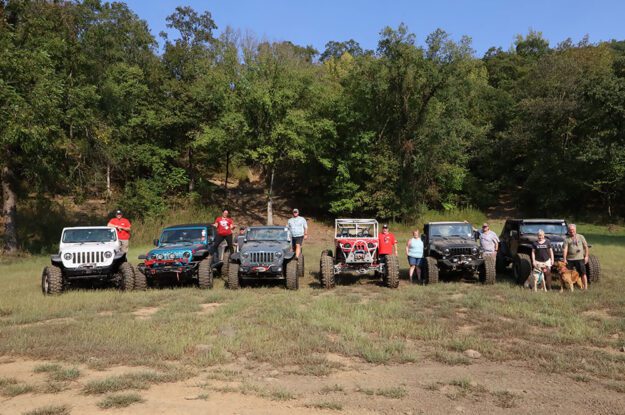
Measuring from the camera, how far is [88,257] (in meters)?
11.8

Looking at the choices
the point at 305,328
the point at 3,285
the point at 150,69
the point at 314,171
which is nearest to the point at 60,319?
the point at 305,328

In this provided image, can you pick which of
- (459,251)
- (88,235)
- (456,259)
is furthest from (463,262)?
(88,235)

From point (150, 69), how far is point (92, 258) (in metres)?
22.9

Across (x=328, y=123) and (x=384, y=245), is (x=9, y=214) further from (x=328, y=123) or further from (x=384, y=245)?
(x=328, y=123)

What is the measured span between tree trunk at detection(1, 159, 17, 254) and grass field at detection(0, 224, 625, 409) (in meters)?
10.8

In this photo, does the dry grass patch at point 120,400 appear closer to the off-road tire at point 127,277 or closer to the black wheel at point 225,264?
the off-road tire at point 127,277

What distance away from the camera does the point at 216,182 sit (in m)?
41.0

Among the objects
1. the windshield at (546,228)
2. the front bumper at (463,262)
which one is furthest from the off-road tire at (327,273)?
the windshield at (546,228)

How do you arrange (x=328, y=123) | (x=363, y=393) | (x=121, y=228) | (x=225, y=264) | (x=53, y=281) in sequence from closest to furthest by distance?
(x=363, y=393) < (x=53, y=281) < (x=225, y=264) < (x=121, y=228) < (x=328, y=123)

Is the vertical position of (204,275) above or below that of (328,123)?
below

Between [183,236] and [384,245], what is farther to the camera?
[183,236]

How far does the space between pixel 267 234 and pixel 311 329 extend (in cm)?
565

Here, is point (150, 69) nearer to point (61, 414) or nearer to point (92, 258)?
point (92, 258)

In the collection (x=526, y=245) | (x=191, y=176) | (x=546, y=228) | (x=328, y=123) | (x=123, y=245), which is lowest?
(x=526, y=245)
